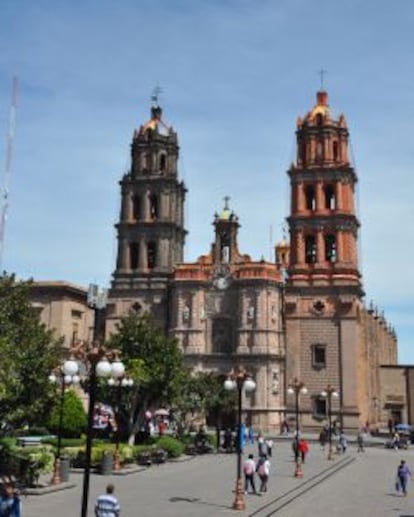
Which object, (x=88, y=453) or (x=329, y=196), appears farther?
(x=329, y=196)

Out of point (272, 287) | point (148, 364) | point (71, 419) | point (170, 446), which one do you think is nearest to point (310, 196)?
point (272, 287)

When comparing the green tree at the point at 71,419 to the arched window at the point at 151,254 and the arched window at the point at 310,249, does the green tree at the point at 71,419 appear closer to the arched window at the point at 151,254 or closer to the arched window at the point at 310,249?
the arched window at the point at 151,254

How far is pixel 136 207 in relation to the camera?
6619 centimetres

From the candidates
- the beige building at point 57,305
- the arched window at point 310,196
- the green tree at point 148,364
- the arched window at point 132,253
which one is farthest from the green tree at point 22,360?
the arched window at point 310,196

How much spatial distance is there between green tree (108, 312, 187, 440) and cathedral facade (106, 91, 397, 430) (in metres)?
21.1

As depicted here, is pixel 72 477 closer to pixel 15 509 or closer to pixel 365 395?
pixel 15 509

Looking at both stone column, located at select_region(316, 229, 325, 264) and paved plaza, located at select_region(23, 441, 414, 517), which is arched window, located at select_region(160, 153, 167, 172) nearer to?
stone column, located at select_region(316, 229, 325, 264)

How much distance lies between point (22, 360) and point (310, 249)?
42.8 metres

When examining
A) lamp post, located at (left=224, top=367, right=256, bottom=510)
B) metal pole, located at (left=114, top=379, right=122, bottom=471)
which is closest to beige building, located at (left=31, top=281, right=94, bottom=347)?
metal pole, located at (left=114, top=379, right=122, bottom=471)

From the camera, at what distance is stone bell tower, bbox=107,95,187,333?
63.4 metres

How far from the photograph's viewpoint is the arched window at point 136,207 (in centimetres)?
6579

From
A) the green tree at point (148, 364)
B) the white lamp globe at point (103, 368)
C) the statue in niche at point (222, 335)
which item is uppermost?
the statue in niche at point (222, 335)

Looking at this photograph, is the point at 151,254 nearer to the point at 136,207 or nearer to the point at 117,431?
the point at 136,207

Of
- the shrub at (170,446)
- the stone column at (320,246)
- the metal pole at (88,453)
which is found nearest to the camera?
the metal pole at (88,453)
